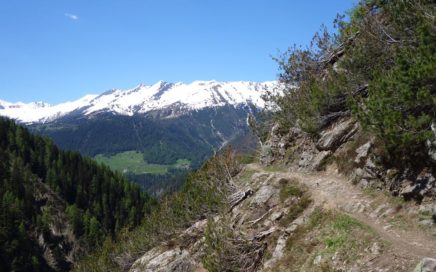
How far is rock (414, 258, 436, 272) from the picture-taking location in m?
12.5

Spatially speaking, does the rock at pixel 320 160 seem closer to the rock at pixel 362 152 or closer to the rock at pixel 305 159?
the rock at pixel 305 159

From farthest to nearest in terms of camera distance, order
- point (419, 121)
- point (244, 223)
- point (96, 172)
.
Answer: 1. point (96, 172)
2. point (244, 223)
3. point (419, 121)

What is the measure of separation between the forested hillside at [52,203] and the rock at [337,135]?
289ft

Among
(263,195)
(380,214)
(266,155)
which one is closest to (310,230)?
(380,214)

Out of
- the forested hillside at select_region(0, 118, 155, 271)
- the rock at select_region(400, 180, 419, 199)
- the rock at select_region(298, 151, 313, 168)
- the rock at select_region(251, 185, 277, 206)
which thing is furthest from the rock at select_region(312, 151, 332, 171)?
the forested hillside at select_region(0, 118, 155, 271)

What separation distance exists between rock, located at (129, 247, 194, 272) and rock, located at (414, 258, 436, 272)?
835 inches

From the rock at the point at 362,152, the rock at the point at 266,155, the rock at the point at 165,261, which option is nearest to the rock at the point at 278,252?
the rock at the point at 362,152

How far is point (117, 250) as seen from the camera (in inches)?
1992

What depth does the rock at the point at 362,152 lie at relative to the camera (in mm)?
23195

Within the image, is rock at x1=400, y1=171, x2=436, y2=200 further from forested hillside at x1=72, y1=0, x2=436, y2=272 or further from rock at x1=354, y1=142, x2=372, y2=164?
rock at x1=354, y1=142, x2=372, y2=164

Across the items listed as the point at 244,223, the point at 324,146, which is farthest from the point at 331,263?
the point at 324,146

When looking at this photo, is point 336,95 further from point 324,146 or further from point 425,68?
point 425,68

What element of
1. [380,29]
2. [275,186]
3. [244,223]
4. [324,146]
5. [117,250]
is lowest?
[117,250]

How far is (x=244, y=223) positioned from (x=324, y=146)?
320 inches
